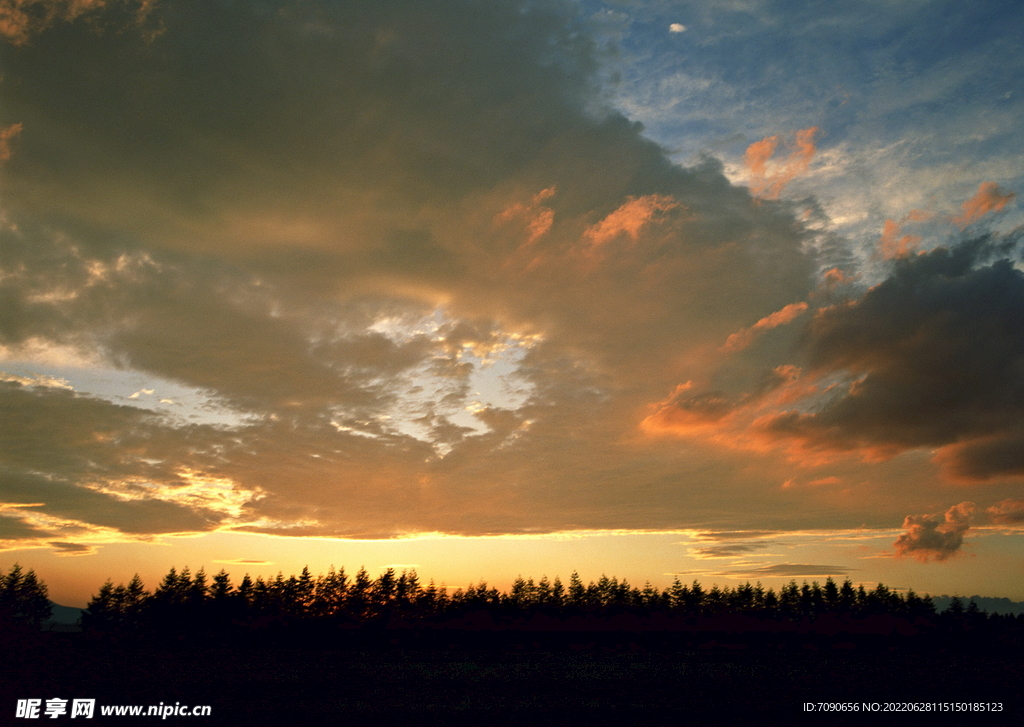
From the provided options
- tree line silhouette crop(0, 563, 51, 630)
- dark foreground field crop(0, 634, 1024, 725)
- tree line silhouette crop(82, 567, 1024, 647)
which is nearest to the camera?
dark foreground field crop(0, 634, 1024, 725)

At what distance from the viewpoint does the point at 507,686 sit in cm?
4550

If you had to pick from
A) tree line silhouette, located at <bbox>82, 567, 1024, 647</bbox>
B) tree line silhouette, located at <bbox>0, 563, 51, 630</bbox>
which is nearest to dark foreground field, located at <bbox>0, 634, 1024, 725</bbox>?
tree line silhouette, located at <bbox>82, 567, 1024, 647</bbox>

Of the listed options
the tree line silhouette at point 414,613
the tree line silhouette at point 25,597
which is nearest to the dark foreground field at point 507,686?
the tree line silhouette at point 414,613

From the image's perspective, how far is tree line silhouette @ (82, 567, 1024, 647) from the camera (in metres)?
124

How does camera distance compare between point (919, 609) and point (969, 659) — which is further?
point (919, 609)

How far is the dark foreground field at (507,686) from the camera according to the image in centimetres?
3247

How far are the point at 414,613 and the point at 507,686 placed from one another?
5327 inches

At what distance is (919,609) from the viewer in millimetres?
192000

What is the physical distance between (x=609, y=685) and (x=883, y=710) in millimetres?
19026

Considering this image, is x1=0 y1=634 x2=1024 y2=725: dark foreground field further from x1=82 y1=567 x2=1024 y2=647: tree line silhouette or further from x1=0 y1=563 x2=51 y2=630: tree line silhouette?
x1=0 y1=563 x2=51 y2=630: tree line silhouette

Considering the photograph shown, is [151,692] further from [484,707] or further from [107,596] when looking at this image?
[107,596]

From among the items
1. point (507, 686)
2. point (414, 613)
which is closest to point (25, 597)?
point (414, 613)

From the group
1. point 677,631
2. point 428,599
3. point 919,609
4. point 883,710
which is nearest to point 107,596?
point 428,599

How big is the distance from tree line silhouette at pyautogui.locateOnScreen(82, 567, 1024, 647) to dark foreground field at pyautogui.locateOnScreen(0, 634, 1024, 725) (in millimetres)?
47308
